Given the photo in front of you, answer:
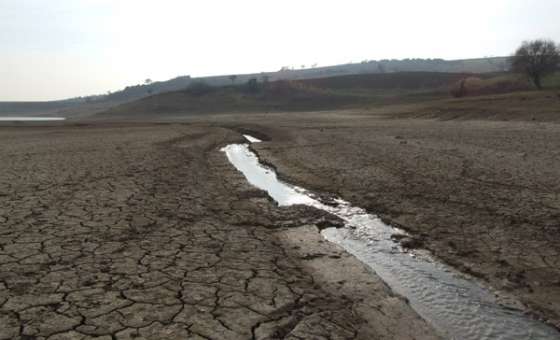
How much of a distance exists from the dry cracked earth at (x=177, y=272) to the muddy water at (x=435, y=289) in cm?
27

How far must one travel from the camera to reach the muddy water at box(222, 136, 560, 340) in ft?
Result: 13.1

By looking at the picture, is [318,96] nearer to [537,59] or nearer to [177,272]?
[537,59]

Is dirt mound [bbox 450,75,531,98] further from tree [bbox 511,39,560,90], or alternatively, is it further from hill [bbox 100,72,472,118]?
hill [bbox 100,72,472,118]

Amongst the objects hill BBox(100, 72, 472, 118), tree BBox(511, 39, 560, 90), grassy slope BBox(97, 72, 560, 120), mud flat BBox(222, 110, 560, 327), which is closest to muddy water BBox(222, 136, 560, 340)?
mud flat BBox(222, 110, 560, 327)

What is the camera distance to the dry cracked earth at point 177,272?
3844 millimetres

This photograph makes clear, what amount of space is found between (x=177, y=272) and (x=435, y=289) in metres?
Result: 2.88

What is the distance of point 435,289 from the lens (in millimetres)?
4887

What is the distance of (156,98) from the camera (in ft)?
303

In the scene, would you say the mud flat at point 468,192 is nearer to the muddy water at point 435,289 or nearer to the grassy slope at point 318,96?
the muddy water at point 435,289

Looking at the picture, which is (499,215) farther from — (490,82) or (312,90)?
(312,90)

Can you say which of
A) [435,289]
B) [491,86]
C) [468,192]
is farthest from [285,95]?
[435,289]

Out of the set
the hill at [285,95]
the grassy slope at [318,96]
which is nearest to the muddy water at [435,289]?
the grassy slope at [318,96]

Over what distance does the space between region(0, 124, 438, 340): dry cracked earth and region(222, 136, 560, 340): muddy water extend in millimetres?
269

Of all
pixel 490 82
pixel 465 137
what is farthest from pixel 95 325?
pixel 490 82
